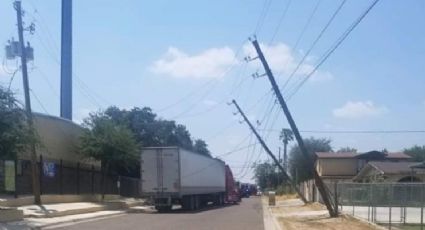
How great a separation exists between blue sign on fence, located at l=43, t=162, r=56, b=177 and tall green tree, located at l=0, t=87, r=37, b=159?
1371cm

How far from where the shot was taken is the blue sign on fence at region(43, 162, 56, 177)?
4538 cm

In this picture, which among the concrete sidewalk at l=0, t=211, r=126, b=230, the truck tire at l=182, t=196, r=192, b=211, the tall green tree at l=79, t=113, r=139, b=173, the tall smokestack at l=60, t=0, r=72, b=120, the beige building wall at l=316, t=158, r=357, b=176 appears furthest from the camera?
the beige building wall at l=316, t=158, r=357, b=176

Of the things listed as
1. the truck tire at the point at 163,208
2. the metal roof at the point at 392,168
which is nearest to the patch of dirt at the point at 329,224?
the truck tire at the point at 163,208

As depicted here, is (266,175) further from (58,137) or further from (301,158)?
(58,137)

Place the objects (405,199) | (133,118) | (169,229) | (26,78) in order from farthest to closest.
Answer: (133,118), (26,78), (405,199), (169,229)

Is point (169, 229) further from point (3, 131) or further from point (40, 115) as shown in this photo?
point (40, 115)

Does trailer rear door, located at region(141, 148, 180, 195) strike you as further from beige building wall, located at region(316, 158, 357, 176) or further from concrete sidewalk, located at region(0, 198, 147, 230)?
beige building wall, located at region(316, 158, 357, 176)

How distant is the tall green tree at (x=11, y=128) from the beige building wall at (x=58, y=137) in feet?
47.6

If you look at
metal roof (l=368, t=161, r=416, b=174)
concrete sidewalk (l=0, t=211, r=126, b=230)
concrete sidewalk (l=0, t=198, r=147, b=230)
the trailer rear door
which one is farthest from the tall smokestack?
concrete sidewalk (l=0, t=211, r=126, b=230)

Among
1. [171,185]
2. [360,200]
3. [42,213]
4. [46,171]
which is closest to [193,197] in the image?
[171,185]

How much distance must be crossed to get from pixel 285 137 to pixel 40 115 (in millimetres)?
55362

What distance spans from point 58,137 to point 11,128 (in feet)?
71.4

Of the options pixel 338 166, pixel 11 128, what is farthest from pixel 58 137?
pixel 338 166

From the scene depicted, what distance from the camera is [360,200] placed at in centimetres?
3900
